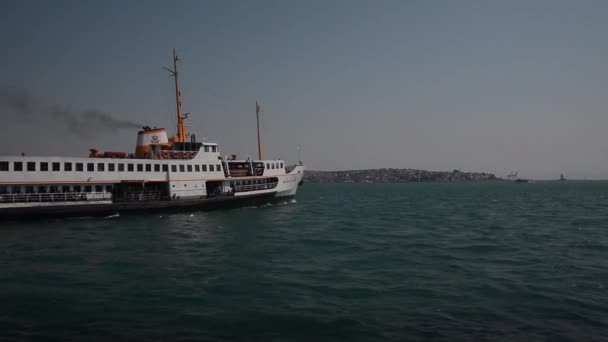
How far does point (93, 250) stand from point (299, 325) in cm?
1463

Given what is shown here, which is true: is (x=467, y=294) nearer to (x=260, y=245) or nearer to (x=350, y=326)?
(x=350, y=326)

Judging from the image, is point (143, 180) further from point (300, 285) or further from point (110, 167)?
point (300, 285)

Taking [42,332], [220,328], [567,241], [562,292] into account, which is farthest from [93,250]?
[567,241]

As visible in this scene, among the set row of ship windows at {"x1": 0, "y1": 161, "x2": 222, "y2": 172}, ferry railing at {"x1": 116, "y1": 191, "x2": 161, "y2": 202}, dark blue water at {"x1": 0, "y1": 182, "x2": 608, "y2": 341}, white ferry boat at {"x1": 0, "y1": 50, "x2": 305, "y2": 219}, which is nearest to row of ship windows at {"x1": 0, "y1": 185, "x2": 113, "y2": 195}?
white ferry boat at {"x1": 0, "y1": 50, "x2": 305, "y2": 219}

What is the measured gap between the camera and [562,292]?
42.8ft

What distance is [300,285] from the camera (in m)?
13.8

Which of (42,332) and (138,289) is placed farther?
(138,289)

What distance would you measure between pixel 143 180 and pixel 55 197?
7.24 meters

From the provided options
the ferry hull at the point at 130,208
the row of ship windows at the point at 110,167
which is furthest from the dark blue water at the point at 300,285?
the row of ship windows at the point at 110,167

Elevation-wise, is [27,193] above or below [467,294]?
above

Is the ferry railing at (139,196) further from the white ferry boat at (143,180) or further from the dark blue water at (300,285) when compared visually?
the dark blue water at (300,285)

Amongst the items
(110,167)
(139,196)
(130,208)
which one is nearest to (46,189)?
(110,167)

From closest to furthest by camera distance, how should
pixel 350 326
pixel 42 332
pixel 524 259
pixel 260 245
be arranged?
pixel 42 332, pixel 350 326, pixel 524 259, pixel 260 245

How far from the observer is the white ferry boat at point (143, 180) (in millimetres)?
30844
